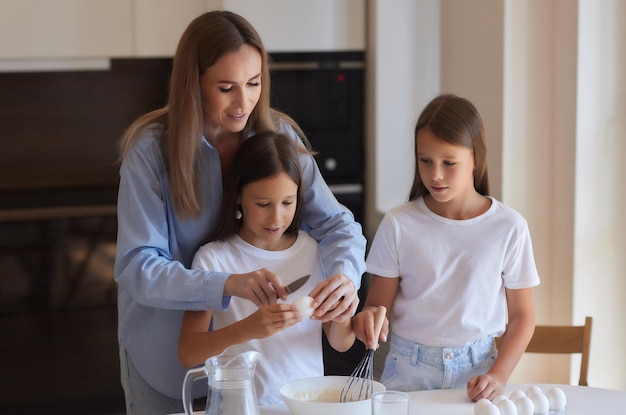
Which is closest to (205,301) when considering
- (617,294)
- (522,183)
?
(522,183)

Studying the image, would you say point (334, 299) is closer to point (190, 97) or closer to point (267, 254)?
point (267, 254)

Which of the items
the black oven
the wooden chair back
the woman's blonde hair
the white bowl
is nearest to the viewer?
the white bowl


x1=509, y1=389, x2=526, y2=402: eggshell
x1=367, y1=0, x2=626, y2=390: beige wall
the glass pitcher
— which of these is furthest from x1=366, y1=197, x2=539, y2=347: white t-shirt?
x1=367, y1=0, x2=626, y2=390: beige wall

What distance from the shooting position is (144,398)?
173 centimetres

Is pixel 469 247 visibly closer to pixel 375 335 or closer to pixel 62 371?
pixel 375 335

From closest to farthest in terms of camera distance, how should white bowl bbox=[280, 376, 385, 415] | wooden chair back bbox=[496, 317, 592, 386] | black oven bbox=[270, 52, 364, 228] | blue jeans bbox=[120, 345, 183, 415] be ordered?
white bowl bbox=[280, 376, 385, 415]
blue jeans bbox=[120, 345, 183, 415]
wooden chair back bbox=[496, 317, 592, 386]
black oven bbox=[270, 52, 364, 228]

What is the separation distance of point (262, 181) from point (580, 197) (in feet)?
4.03

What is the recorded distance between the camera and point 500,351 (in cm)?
180

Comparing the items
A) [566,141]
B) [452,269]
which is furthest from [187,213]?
[566,141]

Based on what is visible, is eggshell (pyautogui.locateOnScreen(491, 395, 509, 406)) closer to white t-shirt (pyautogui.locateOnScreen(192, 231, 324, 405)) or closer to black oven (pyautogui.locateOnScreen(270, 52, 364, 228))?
white t-shirt (pyautogui.locateOnScreen(192, 231, 324, 405))

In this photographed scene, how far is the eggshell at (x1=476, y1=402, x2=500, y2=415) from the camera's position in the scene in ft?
4.82

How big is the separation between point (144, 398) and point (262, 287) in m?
0.39

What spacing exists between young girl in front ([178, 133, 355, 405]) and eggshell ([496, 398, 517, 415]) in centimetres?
30

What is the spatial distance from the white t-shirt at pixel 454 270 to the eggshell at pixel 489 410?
0.32 metres
